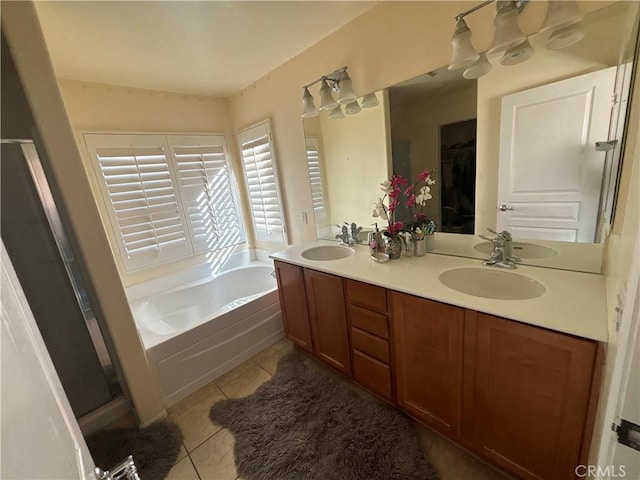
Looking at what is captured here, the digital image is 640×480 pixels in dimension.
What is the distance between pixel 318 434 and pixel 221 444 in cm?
54

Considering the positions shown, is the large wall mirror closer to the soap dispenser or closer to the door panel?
the door panel

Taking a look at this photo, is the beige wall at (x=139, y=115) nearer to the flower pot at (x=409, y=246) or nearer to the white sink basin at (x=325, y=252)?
the white sink basin at (x=325, y=252)

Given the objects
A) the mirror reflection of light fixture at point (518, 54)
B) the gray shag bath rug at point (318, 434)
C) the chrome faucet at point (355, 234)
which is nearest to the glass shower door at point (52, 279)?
the gray shag bath rug at point (318, 434)

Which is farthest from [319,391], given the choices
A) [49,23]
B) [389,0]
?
[49,23]

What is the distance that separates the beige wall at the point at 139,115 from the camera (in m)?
2.04

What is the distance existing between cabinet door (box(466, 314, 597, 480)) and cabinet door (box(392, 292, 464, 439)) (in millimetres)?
80

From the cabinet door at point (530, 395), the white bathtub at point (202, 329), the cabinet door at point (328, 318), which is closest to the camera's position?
the cabinet door at point (530, 395)

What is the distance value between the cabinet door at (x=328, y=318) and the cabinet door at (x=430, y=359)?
36 cm

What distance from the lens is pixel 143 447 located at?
1.45 meters

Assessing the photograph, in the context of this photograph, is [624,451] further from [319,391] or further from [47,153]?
[47,153]

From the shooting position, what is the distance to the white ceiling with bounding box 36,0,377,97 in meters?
1.36

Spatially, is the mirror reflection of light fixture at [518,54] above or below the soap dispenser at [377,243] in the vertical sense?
above

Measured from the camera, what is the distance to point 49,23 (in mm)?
1365

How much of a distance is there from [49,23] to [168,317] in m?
2.16
